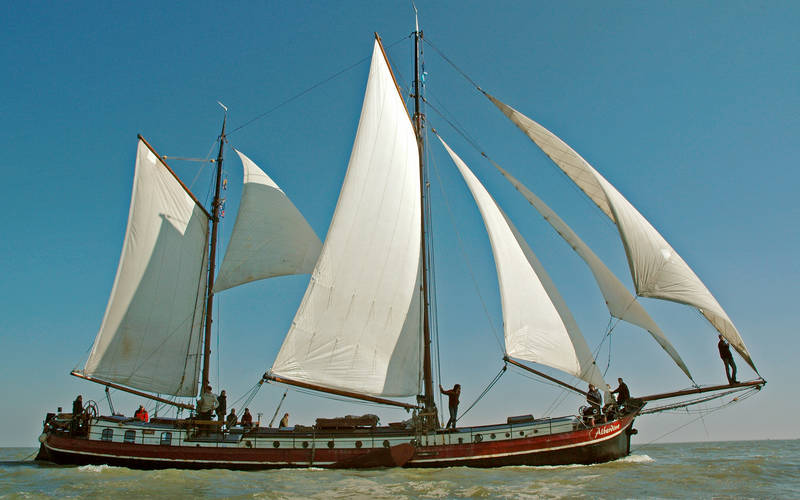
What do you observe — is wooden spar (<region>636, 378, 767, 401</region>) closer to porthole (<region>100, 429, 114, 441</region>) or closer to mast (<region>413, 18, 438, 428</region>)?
mast (<region>413, 18, 438, 428</region>)

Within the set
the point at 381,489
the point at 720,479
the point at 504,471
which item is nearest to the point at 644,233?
the point at 720,479

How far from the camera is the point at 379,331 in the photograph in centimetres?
2230

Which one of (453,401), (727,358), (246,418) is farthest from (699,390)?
(246,418)

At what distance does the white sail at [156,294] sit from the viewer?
26.7 m

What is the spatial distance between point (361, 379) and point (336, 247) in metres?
5.29

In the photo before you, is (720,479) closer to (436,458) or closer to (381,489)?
(436,458)

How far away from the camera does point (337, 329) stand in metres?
22.0

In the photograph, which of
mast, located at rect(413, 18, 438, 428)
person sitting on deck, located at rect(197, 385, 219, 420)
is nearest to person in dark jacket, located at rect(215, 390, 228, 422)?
person sitting on deck, located at rect(197, 385, 219, 420)

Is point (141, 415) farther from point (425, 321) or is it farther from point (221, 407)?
point (425, 321)

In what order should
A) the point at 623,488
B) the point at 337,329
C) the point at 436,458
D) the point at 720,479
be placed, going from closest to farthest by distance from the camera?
the point at 623,488 < the point at 720,479 < the point at 436,458 < the point at 337,329

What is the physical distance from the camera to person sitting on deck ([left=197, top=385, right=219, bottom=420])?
2398cm

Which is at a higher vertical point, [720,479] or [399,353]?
[399,353]

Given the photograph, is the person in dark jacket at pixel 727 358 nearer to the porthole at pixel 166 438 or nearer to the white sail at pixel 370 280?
the white sail at pixel 370 280

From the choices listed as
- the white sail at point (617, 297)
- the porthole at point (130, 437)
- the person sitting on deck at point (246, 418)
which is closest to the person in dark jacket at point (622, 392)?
the white sail at point (617, 297)
